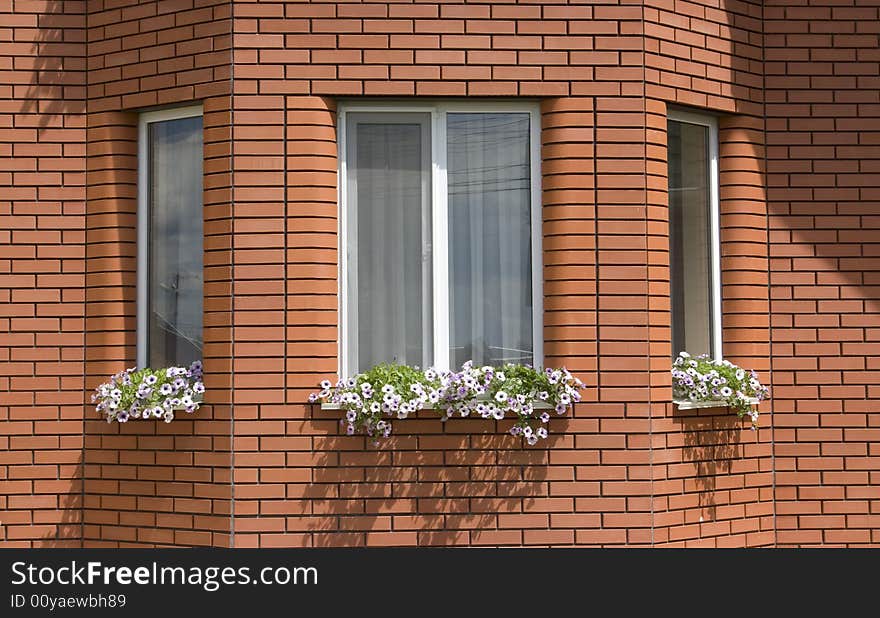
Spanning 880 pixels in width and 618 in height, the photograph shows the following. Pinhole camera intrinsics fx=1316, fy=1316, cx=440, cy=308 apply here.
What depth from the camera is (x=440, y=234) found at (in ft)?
25.0

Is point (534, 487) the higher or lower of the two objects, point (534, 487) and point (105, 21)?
the lower

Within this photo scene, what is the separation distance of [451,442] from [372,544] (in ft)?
2.35

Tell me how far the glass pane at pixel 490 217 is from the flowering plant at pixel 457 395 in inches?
18.1

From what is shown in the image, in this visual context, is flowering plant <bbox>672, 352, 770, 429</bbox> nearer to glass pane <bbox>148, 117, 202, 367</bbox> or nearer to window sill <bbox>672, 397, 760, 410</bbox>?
window sill <bbox>672, 397, 760, 410</bbox>

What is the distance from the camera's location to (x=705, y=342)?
8109 mm

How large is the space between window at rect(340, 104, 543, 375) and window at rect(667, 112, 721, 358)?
0.95 metres

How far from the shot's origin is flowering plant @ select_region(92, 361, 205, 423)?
24.4ft

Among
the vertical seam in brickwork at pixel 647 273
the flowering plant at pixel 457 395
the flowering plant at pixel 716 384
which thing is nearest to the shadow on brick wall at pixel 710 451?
the flowering plant at pixel 716 384

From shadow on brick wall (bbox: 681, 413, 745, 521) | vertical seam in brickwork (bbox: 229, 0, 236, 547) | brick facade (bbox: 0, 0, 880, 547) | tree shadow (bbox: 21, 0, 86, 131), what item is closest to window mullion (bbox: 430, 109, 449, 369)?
brick facade (bbox: 0, 0, 880, 547)

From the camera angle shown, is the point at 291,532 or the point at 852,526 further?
the point at 852,526

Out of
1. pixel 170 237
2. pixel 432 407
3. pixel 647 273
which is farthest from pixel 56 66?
pixel 647 273

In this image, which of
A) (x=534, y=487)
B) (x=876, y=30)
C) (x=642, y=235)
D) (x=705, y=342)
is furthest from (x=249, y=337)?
(x=876, y=30)

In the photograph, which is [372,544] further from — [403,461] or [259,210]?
[259,210]

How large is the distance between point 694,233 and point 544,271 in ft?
3.74
